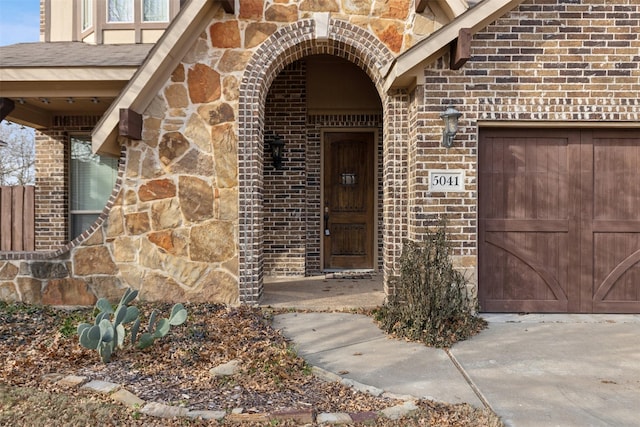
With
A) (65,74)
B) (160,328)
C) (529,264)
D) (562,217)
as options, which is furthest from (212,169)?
(562,217)

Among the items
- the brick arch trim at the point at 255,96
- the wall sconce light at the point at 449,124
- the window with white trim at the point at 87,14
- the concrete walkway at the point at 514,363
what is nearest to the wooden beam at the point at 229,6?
the brick arch trim at the point at 255,96

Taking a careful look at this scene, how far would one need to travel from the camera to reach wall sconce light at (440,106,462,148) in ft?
17.9

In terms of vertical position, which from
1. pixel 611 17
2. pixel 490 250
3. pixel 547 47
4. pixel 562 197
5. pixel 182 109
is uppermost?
pixel 611 17

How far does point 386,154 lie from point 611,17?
316cm

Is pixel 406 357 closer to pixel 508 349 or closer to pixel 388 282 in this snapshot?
pixel 508 349

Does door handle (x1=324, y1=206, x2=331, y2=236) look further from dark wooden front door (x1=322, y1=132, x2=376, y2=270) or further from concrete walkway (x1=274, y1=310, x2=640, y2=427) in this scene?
Result: concrete walkway (x1=274, y1=310, x2=640, y2=427)

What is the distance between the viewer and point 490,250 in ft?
19.5

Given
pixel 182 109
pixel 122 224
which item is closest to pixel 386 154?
pixel 182 109

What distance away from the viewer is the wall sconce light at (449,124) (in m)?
5.45

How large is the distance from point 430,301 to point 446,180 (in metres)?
1.58

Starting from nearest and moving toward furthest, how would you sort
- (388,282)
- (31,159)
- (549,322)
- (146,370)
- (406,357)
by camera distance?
(146,370), (406,357), (549,322), (388,282), (31,159)

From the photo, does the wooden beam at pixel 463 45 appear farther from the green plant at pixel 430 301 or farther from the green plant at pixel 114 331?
the green plant at pixel 114 331

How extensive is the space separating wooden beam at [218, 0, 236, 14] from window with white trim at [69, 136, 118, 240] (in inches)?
176

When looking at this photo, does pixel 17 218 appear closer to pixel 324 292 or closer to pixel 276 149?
pixel 276 149
